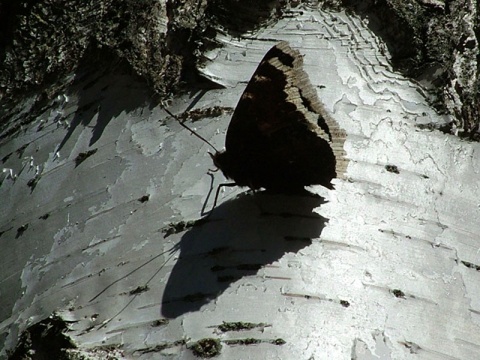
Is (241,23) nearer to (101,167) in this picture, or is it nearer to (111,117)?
(111,117)

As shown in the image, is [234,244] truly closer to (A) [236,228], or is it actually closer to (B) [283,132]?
(A) [236,228]

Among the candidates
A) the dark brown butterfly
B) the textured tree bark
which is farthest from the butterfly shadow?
the dark brown butterfly

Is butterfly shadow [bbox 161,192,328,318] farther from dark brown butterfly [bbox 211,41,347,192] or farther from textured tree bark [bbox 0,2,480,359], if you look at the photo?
dark brown butterfly [bbox 211,41,347,192]

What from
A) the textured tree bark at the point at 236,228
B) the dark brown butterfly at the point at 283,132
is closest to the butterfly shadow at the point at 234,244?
the textured tree bark at the point at 236,228

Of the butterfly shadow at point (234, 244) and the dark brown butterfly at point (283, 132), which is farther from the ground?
the dark brown butterfly at point (283, 132)

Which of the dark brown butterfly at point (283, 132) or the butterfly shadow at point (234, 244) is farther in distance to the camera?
the dark brown butterfly at point (283, 132)

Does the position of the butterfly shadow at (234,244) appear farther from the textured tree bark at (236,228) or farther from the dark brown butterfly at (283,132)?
the dark brown butterfly at (283,132)
